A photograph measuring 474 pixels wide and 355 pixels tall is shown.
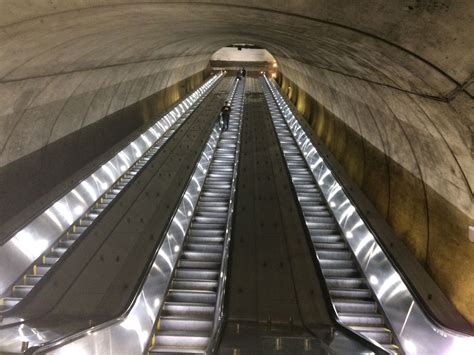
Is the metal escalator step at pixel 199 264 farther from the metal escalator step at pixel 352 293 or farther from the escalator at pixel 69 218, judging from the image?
the metal escalator step at pixel 352 293

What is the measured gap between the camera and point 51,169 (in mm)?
7922

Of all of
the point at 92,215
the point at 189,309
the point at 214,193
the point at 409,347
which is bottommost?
the point at 409,347

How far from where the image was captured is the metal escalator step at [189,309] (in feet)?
16.0

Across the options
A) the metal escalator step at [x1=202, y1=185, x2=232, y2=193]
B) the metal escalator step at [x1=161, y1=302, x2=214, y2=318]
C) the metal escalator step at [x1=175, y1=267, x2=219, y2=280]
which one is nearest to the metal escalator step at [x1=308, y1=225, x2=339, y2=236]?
the metal escalator step at [x1=175, y1=267, x2=219, y2=280]

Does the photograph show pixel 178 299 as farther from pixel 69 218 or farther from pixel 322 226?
pixel 322 226

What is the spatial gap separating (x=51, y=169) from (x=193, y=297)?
14.7 ft

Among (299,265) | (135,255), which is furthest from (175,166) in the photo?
(299,265)

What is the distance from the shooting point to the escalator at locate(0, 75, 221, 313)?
5414 millimetres

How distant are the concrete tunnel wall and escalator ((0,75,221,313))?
1.03 metres

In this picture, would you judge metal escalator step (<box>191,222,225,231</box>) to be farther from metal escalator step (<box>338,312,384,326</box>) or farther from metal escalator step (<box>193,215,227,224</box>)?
metal escalator step (<box>338,312,384,326</box>)

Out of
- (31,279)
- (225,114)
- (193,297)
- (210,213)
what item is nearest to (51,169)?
(31,279)

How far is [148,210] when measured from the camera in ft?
22.4

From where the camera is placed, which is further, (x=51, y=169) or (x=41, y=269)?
(x=51, y=169)

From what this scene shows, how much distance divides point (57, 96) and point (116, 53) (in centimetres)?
148
